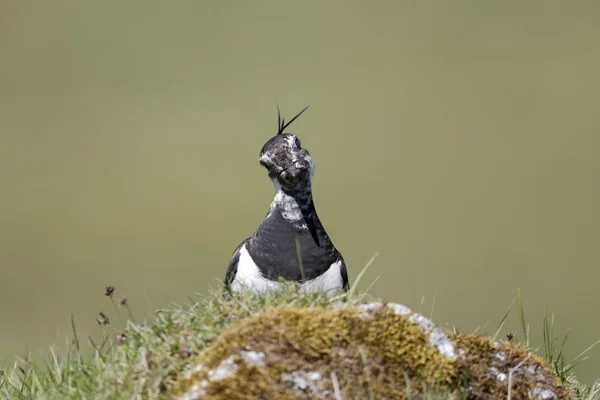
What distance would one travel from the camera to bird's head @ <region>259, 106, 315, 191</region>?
28.4ft

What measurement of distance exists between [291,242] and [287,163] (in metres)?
0.76

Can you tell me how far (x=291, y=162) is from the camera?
28.4 feet

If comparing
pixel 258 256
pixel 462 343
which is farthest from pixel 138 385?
pixel 258 256

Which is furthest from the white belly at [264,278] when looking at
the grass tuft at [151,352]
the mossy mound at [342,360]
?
the mossy mound at [342,360]

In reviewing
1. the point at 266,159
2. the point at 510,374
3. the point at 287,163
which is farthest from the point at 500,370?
the point at 266,159

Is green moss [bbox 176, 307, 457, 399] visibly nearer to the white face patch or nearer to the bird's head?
the bird's head

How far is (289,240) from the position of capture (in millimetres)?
8469

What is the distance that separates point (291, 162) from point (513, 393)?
3.60 meters

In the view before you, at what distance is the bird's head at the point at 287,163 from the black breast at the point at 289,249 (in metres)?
0.27

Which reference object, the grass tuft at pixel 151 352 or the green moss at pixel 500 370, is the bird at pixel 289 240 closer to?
the grass tuft at pixel 151 352

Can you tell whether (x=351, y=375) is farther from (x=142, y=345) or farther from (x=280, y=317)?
(x=142, y=345)

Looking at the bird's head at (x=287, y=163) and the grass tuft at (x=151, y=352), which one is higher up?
the bird's head at (x=287, y=163)

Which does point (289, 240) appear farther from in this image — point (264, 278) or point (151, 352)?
point (151, 352)

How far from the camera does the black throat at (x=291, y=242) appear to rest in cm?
819
